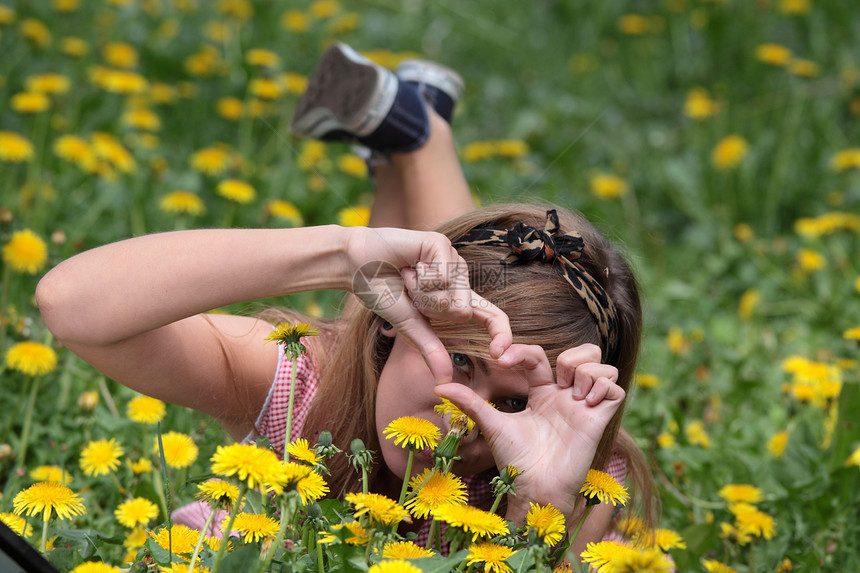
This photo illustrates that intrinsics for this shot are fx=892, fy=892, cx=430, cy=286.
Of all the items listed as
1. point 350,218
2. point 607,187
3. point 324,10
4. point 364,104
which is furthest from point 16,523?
point 324,10

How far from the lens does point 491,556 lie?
2.55 feet

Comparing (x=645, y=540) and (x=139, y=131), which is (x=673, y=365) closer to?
(x=645, y=540)

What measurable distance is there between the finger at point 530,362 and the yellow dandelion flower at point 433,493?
0.15 metres

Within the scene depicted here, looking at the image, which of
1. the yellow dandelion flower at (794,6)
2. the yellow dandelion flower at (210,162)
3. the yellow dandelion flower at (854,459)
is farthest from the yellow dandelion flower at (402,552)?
the yellow dandelion flower at (794,6)

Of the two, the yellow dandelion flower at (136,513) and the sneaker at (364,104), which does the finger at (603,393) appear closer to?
the yellow dandelion flower at (136,513)

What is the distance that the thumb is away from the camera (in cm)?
93

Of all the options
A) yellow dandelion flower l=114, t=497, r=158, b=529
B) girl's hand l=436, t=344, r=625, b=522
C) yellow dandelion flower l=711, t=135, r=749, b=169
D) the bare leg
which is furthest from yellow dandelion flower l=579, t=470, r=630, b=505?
yellow dandelion flower l=711, t=135, r=749, b=169

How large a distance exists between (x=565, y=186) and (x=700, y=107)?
0.55 metres

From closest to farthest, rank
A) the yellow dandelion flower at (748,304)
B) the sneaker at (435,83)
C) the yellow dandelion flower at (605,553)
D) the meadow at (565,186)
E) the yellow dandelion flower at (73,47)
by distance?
1. the yellow dandelion flower at (605,553)
2. the meadow at (565,186)
3. the sneaker at (435,83)
4. the yellow dandelion flower at (748,304)
5. the yellow dandelion flower at (73,47)

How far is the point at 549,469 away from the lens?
0.94m

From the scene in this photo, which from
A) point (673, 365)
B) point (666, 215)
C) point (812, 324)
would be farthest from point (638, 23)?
point (673, 365)

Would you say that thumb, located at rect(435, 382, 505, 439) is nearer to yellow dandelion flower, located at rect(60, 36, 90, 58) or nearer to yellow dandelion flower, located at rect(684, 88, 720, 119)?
yellow dandelion flower, located at rect(60, 36, 90, 58)

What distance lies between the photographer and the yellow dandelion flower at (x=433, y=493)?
821 millimetres

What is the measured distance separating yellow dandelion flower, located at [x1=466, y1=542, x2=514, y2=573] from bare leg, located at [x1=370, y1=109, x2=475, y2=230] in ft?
3.38
